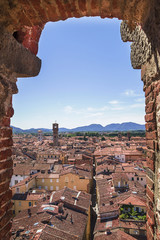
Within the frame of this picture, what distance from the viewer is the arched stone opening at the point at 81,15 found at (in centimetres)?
223

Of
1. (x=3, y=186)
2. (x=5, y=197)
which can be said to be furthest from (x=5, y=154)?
(x=5, y=197)

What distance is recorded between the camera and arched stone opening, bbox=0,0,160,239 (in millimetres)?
2229

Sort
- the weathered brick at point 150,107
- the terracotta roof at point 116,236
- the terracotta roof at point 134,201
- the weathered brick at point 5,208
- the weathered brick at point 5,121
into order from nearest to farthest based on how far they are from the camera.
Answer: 1. the weathered brick at point 150,107
2. the weathered brick at point 5,208
3. the weathered brick at point 5,121
4. the terracotta roof at point 116,236
5. the terracotta roof at point 134,201

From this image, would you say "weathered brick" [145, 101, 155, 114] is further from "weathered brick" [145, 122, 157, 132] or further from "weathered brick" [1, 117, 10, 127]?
"weathered brick" [1, 117, 10, 127]

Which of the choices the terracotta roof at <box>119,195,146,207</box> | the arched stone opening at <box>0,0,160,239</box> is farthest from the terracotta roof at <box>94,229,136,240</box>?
the arched stone opening at <box>0,0,160,239</box>

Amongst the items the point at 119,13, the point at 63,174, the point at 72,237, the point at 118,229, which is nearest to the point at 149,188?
the point at 119,13

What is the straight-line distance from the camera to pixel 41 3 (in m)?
2.30

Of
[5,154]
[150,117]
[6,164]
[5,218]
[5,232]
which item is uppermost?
[150,117]

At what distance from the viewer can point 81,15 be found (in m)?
2.50

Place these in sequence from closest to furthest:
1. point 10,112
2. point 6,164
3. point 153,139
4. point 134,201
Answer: point 153,139 → point 6,164 → point 10,112 → point 134,201

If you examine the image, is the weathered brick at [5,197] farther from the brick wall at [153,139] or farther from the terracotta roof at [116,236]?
the terracotta roof at [116,236]

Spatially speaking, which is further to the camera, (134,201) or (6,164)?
(134,201)

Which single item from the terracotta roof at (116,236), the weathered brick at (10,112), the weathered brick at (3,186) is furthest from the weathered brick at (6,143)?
the terracotta roof at (116,236)

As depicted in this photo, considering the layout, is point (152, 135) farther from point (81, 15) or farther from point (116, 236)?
point (116, 236)
